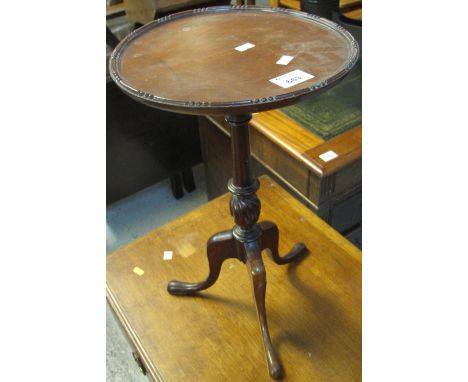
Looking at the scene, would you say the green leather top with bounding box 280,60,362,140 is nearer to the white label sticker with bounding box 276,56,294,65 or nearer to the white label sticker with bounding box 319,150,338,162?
the white label sticker with bounding box 319,150,338,162

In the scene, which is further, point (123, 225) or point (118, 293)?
point (123, 225)

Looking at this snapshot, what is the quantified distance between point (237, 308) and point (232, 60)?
67 centimetres

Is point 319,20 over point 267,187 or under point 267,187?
over

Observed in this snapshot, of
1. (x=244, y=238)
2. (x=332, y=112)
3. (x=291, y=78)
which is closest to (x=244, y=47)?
(x=291, y=78)

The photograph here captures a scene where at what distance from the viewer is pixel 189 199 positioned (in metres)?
2.28

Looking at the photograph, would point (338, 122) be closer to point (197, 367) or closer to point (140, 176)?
point (197, 367)

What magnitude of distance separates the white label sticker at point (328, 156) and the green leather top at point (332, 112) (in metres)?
0.08

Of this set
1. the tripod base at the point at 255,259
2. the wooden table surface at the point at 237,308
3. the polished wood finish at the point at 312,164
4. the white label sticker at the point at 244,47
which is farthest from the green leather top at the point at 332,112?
the white label sticker at the point at 244,47

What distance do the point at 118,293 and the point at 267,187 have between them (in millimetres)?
642

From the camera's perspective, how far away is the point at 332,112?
141cm

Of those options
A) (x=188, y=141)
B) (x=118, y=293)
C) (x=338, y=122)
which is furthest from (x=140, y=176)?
(x=338, y=122)

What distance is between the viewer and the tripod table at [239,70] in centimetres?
67

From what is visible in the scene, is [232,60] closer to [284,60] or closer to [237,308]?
[284,60]

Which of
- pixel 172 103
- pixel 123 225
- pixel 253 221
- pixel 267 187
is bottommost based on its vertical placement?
pixel 123 225
